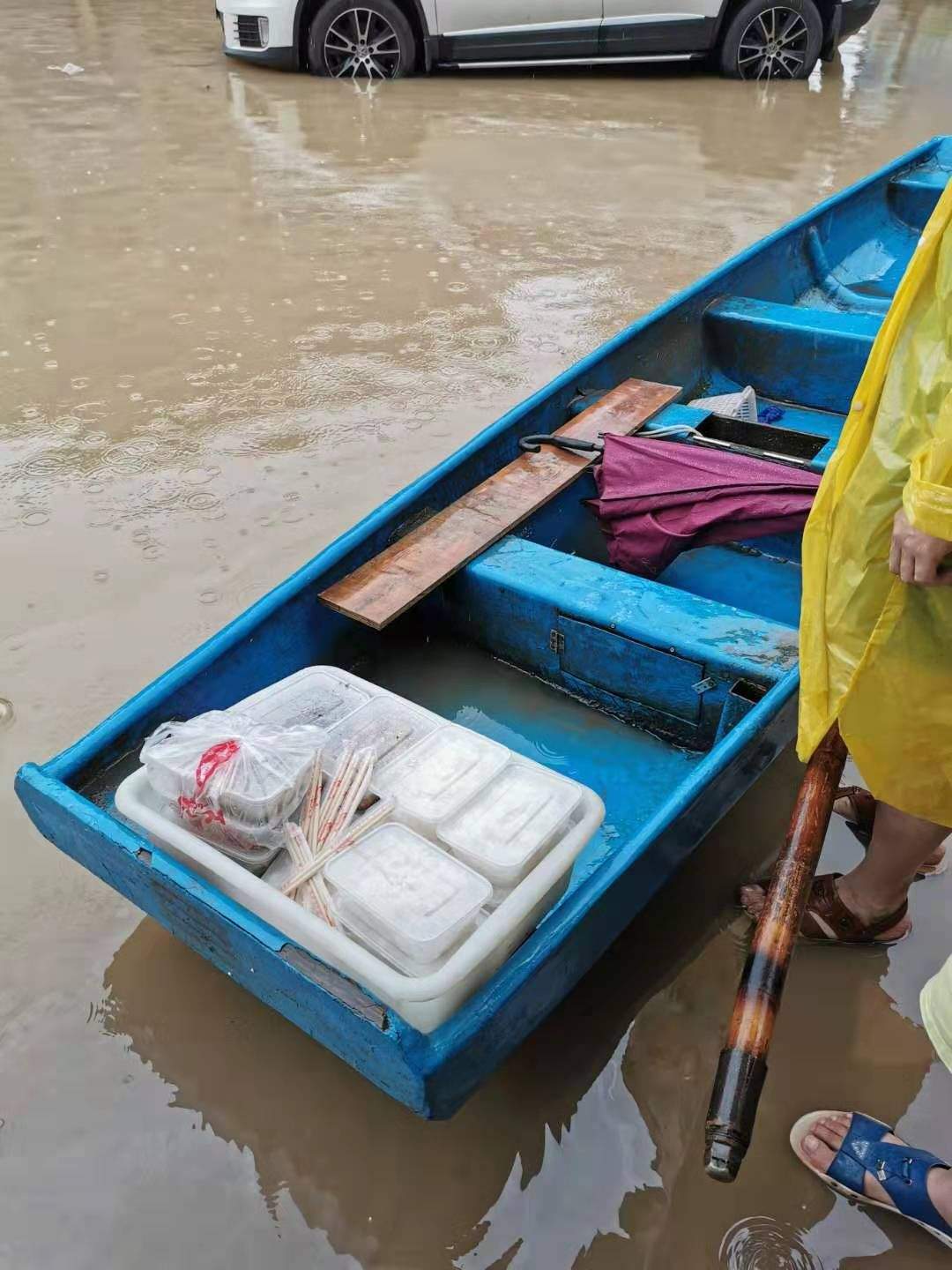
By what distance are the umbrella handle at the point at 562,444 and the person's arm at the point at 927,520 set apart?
1755mm

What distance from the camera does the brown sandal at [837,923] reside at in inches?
92.3

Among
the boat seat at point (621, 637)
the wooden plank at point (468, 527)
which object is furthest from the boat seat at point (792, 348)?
the boat seat at point (621, 637)

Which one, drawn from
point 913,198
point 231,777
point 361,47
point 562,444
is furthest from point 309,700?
point 361,47

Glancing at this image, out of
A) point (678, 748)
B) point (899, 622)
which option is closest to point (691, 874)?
point (678, 748)

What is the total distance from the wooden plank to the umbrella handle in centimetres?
3

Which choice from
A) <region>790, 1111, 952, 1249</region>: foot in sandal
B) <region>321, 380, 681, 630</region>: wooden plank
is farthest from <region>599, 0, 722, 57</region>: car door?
<region>790, 1111, 952, 1249</region>: foot in sandal

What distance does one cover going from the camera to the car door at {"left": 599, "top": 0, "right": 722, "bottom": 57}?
9906 mm

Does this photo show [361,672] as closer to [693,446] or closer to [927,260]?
[693,446]

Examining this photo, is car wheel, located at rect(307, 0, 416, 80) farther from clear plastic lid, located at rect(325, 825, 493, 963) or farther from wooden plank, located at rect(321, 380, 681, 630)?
clear plastic lid, located at rect(325, 825, 493, 963)

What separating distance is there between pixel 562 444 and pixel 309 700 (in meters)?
1.50

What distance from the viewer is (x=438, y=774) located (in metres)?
2.07

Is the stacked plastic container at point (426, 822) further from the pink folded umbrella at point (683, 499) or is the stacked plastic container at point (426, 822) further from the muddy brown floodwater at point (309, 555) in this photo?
the pink folded umbrella at point (683, 499)

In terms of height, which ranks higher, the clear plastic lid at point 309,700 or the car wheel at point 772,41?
the car wheel at point 772,41

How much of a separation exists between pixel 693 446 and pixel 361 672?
1.42m
